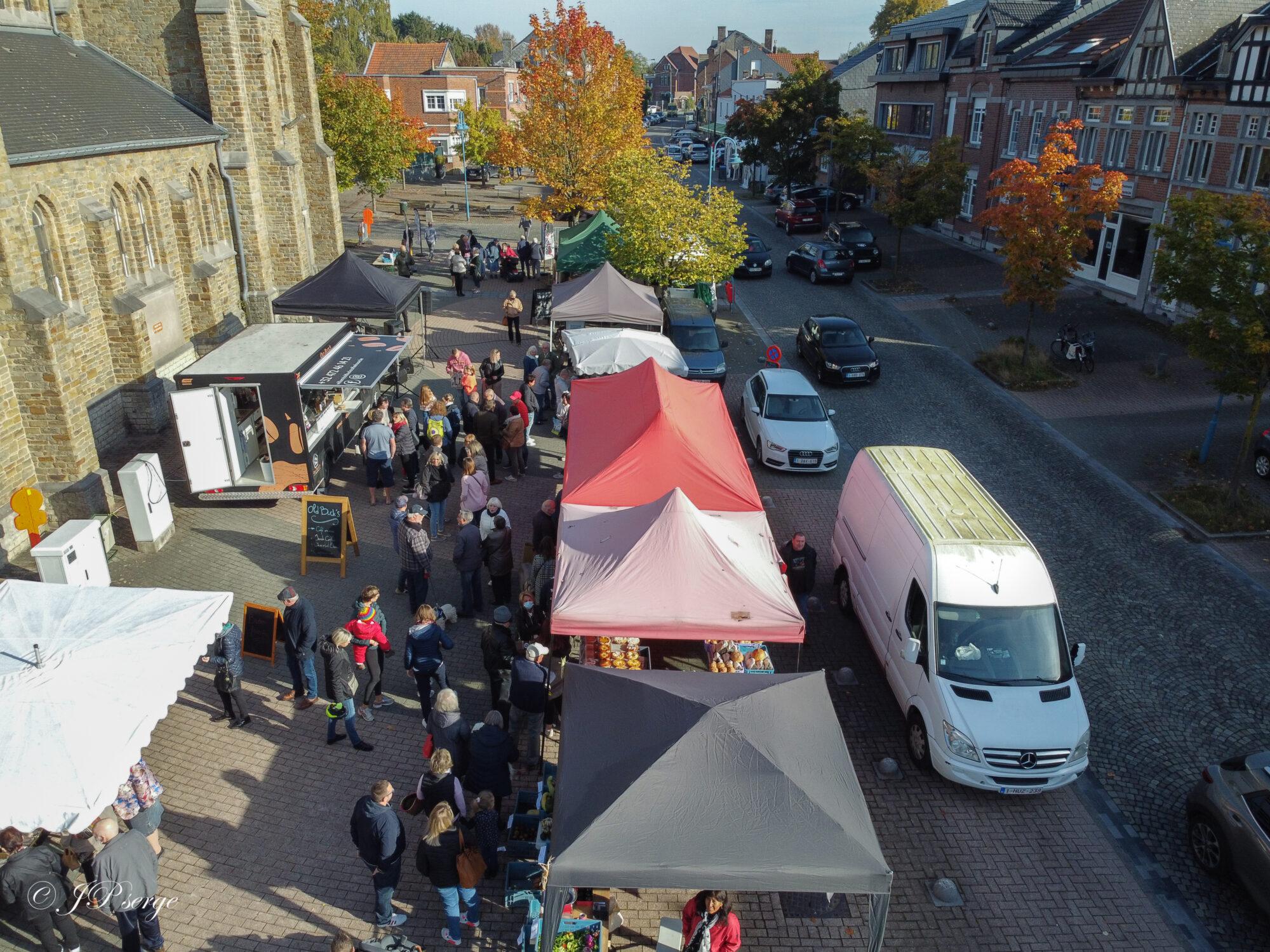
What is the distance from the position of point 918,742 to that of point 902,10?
248 feet

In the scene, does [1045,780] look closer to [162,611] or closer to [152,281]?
[162,611]

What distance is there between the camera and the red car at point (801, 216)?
136 feet

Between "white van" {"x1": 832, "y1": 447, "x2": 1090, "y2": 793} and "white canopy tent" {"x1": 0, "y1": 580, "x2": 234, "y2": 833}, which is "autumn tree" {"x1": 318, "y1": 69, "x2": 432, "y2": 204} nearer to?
"white canopy tent" {"x1": 0, "y1": 580, "x2": 234, "y2": 833}

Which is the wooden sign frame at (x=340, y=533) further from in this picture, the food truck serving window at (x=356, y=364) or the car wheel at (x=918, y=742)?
the car wheel at (x=918, y=742)

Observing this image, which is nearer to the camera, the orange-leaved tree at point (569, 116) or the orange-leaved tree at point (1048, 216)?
the orange-leaved tree at point (1048, 216)

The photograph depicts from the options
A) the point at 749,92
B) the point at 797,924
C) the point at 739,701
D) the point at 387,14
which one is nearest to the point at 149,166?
the point at 739,701

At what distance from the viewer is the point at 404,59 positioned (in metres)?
67.2

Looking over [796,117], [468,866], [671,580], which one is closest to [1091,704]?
[671,580]

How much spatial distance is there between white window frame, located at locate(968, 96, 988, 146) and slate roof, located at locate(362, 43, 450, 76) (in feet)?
144

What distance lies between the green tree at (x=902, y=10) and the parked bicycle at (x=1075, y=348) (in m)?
51.6

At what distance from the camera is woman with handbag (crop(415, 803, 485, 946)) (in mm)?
7027

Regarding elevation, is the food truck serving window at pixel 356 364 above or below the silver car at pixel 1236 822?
above

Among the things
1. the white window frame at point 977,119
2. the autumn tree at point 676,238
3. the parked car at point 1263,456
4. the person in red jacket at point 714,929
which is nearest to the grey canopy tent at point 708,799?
the person in red jacket at point 714,929

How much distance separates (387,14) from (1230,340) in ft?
297
